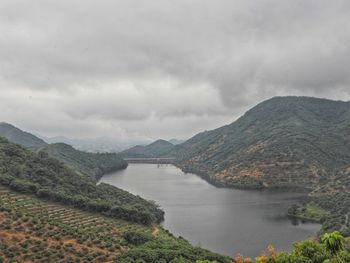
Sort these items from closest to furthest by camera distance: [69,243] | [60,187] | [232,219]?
1. [69,243]
2. [60,187]
3. [232,219]

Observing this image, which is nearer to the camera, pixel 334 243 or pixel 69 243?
pixel 334 243

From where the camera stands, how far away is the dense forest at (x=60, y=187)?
275ft

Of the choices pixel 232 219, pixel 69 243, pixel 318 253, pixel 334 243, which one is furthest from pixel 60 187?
pixel 334 243

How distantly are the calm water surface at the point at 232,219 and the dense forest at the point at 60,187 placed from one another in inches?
506

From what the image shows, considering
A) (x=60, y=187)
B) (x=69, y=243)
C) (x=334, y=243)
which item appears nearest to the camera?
(x=334, y=243)

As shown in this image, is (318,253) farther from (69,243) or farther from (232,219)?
(232,219)

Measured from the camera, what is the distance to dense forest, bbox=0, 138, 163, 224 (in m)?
83.8

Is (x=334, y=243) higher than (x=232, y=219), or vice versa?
(x=334, y=243)

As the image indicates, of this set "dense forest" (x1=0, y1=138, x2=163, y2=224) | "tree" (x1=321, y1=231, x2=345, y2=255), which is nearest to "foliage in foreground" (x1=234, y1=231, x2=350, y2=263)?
"tree" (x1=321, y1=231, x2=345, y2=255)

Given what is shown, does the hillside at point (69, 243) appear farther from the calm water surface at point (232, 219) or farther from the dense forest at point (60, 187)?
the calm water surface at point (232, 219)

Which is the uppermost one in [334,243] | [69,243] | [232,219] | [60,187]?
[334,243]

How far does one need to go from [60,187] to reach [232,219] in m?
54.2

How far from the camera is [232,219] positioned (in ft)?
372

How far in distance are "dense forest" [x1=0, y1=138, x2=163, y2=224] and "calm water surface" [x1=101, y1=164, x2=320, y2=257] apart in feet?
42.2
